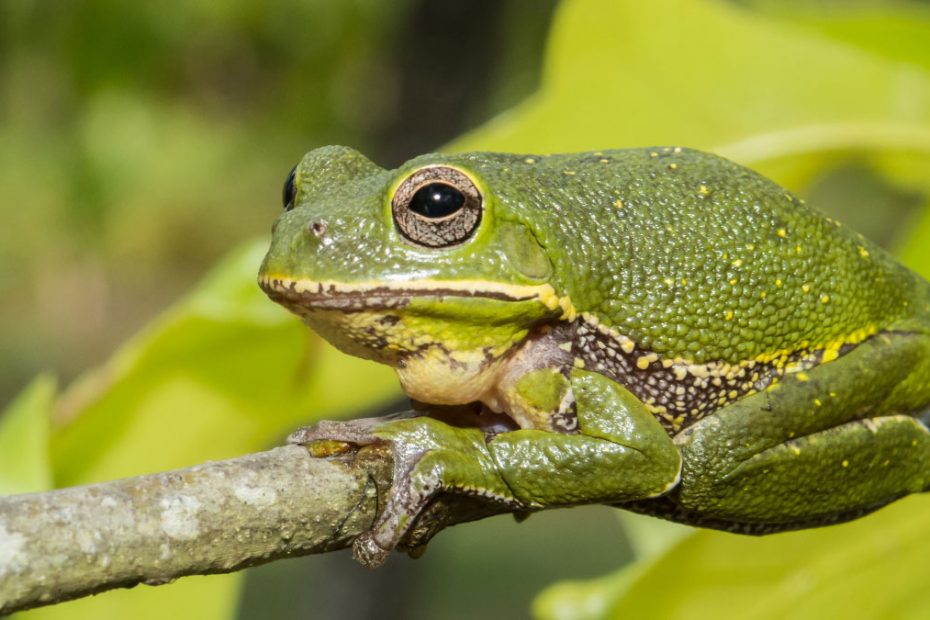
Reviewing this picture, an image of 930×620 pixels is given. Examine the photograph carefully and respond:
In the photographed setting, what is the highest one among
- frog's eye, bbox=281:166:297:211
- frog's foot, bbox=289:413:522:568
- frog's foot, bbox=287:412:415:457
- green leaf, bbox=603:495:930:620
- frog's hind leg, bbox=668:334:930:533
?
frog's eye, bbox=281:166:297:211

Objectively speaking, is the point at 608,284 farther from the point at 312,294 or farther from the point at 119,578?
the point at 119,578

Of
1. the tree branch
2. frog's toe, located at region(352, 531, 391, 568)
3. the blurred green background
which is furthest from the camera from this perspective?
the blurred green background

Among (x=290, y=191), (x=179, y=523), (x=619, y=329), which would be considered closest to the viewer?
(x=179, y=523)

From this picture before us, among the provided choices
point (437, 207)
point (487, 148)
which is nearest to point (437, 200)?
point (437, 207)

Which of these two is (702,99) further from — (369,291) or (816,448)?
(369,291)

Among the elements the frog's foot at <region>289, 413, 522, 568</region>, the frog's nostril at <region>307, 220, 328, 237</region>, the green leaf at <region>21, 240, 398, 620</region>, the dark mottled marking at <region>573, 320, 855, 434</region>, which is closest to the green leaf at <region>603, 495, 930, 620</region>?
the dark mottled marking at <region>573, 320, 855, 434</region>

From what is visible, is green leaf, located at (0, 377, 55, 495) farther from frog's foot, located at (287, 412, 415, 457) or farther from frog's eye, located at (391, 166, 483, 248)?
frog's eye, located at (391, 166, 483, 248)

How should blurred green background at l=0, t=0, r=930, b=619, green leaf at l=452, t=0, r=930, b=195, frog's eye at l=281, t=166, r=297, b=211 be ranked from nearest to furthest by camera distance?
frog's eye at l=281, t=166, r=297, b=211
blurred green background at l=0, t=0, r=930, b=619
green leaf at l=452, t=0, r=930, b=195

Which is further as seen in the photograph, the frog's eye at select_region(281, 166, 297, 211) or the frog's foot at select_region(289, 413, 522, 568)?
the frog's eye at select_region(281, 166, 297, 211)
